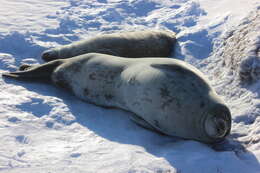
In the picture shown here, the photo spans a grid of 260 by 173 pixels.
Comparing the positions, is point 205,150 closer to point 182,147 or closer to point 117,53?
point 182,147

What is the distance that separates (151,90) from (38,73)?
69.3 inches

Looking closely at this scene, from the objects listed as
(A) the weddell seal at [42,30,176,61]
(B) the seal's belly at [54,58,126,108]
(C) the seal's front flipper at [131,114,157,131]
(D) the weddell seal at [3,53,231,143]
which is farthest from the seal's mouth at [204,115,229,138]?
(A) the weddell seal at [42,30,176,61]

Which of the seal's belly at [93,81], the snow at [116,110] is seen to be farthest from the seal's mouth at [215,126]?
the seal's belly at [93,81]

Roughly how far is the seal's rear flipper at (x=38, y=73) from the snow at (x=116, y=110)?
0.18 metres

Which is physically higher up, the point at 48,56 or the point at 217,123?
the point at 217,123

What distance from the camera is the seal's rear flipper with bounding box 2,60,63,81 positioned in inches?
202

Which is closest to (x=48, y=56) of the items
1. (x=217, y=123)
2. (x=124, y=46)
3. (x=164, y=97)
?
(x=124, y=46)

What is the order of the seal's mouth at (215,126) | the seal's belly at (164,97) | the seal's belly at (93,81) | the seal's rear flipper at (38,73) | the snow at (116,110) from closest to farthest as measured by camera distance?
1. the snow at (116,110)
2. the seal's mouth at (215,126)
3. the seal's belly at (164,97)
4. the seal's belly at (93,81)
5. the seal's rear flipper at (38,73)

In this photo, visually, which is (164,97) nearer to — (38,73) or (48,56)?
(38,73)

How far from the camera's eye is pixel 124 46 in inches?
234

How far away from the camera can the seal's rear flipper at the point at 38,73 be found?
513 cm

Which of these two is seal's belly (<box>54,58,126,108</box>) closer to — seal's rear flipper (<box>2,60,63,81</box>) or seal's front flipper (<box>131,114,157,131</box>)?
seal's rear flipper (<box>2,60,63,81</box>)

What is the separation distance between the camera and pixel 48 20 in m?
7.21

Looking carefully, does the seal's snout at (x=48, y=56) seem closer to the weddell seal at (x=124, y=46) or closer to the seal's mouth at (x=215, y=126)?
the weddell seal at (x=124, y=46)
